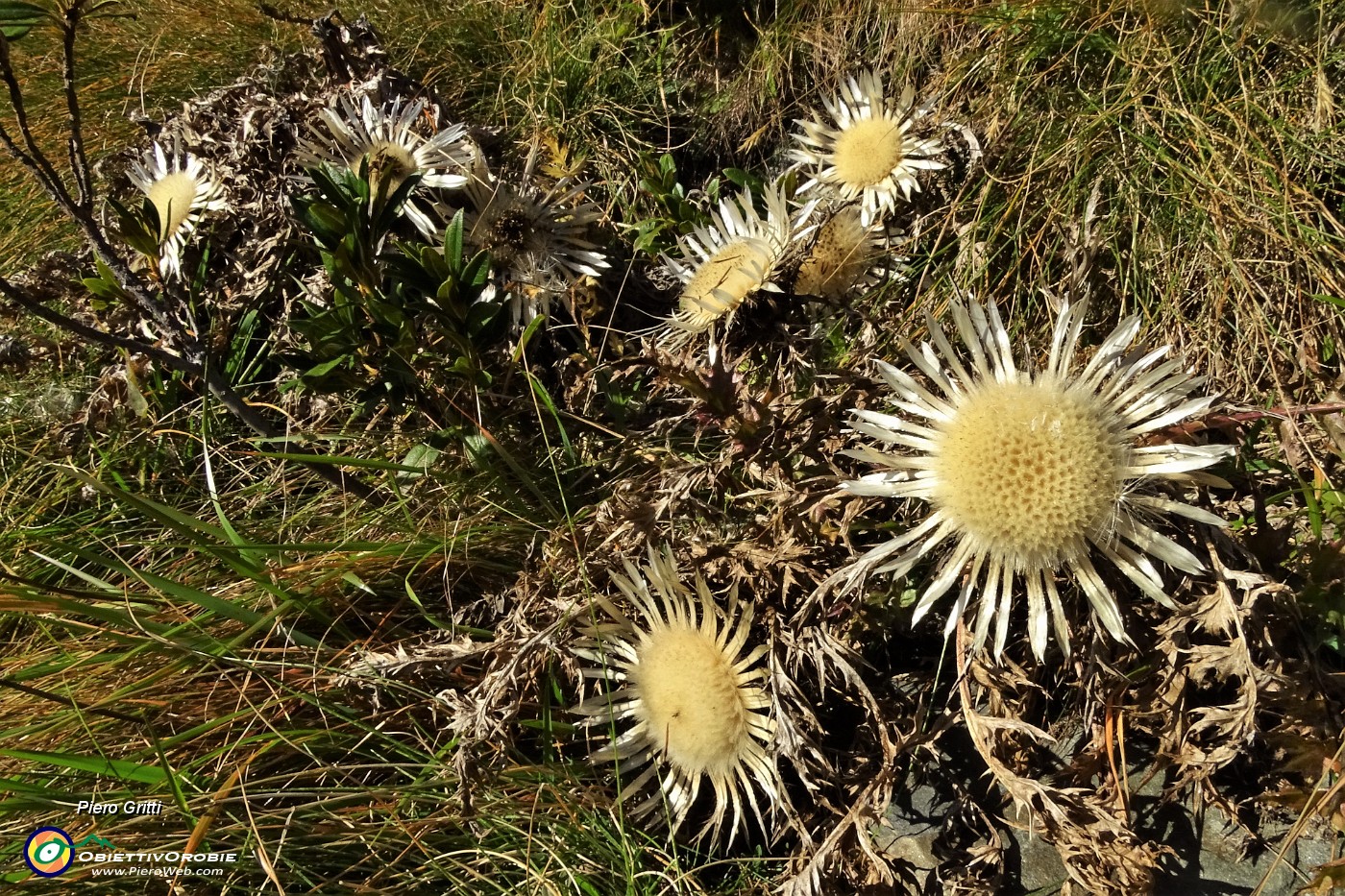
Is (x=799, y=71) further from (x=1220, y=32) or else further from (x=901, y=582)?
(x=901, y=582)

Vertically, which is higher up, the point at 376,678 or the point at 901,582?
the point at 901,582

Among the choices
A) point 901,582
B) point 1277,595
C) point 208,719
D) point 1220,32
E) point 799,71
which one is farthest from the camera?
point 799,71

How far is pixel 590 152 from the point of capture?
255cm

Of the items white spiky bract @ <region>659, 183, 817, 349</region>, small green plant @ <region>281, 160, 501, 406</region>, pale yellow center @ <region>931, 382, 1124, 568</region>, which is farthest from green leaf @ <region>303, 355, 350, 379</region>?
pale yellow center @ <region>931, 382, 1124, 568</region>

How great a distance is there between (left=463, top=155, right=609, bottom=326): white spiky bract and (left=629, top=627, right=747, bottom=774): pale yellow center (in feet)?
3.14

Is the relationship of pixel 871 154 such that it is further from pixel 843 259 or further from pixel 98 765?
pixel 98 765

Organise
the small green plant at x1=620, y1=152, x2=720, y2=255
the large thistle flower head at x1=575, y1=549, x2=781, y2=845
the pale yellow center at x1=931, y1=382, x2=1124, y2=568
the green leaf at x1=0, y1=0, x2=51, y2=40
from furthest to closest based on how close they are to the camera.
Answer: the small green plant at x1=620, y1=152, x2=720, y2=255, the large thistle flower head at x1=575, y1=549, x2=781, y2=845, the green leaf at x1=0, y1=0, x2=51, y2=40, the pale yellow center at x1=931, y1=382, x2=1124, y2=568

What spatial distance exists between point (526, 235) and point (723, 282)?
52 centimetres

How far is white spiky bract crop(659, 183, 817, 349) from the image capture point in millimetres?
1834

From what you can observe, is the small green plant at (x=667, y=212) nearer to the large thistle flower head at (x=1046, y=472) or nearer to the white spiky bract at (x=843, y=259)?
the white spiky bract at (x=843, y=259)

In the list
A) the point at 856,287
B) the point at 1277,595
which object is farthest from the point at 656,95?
the point at 1277,595

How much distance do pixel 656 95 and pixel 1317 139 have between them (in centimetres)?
169

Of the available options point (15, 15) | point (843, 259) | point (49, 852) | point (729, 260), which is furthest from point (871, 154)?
point (49, 852)

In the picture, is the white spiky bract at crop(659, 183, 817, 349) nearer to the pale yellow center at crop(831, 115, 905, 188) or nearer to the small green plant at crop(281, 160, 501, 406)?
the pale yellow center at crop(831, 115, 905, 188)
